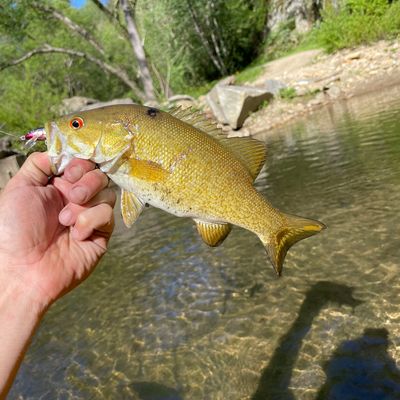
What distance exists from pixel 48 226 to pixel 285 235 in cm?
179

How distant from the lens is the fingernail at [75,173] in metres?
2.89

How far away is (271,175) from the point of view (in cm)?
1205

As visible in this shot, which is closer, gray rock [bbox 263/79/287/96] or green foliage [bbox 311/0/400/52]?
green foliage [bbox 311/0/400/52]

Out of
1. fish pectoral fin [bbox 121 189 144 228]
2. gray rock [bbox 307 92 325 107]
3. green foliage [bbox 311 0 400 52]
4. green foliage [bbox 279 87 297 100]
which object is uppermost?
fish pectoral fin [bbox 121 189 144 228]

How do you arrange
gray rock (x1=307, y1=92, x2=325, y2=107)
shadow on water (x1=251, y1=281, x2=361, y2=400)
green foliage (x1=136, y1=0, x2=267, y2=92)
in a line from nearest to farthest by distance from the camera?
1. shadow on water (x1=251, y1=281, x2=361, y2=400)
2. gray rock (x1=307, y1=92, x2=325, y2=107)
3. green foliage (x1=136, y1=0, x2=267, y2=92)

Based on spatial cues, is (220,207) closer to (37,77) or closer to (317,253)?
(317,253)

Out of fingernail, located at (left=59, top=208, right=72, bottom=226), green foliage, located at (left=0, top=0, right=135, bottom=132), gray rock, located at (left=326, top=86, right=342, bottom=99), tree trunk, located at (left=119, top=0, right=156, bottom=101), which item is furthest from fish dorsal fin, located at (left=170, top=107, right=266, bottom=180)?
tree trunk, located at (left=119, top=0, right=156, bottom=101)

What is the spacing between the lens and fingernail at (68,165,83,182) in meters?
2.89

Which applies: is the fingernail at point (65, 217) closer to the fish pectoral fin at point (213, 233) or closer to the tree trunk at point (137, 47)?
the fish pectoral fin at point (213, 233)

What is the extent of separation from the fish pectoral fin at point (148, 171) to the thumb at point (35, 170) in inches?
36.9

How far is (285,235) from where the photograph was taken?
2.80 m

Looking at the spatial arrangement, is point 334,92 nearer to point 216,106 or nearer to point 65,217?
point 216,106

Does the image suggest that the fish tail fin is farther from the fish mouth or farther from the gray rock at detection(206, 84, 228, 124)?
the gray rock at detection(206, 84, 228, 124)

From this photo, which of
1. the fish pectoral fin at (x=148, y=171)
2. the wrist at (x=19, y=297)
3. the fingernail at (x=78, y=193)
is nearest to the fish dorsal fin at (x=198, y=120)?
the fish pectoral fin at (x=148, y=171)
